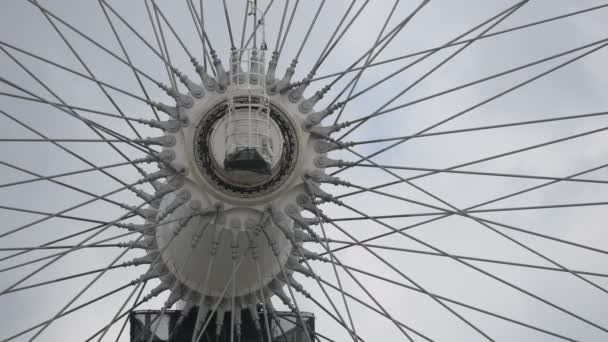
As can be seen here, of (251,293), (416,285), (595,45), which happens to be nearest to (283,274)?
(251,293)

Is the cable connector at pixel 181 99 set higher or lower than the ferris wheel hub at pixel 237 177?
higher

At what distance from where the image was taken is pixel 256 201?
15406mm

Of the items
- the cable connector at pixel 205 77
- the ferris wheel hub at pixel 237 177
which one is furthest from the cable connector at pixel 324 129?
the cable connector at pixel 205 77

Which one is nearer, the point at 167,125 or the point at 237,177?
the point at 237,177

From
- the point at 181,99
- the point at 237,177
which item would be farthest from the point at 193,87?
the point at 237,177

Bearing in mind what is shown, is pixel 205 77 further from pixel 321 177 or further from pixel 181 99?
pixel 321 177

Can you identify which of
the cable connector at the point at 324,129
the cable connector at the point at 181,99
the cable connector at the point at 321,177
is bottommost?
the cable connector at the point at 321,177

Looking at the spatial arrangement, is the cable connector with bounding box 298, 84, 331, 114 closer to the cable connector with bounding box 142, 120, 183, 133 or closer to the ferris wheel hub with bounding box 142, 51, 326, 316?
the ferris wheel hub with bounding box 142, 51, 326, 316

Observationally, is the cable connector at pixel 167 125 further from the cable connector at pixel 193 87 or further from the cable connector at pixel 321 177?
the cable connector at pixel 321 177

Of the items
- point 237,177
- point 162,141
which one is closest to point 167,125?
point 162,141

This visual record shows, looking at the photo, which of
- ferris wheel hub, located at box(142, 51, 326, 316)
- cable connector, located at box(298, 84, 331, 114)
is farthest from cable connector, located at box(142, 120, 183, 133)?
cable connector, located at box(298, 84, 331, 114)

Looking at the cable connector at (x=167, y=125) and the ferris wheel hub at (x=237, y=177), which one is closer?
the ferris wheel hub at (x=237, y=177)

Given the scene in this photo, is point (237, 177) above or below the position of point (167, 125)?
below

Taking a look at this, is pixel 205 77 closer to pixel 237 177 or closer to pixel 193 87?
pixel 193 87
